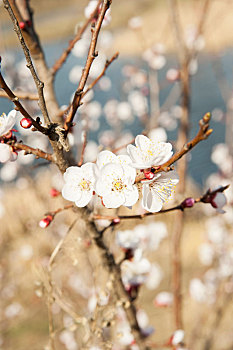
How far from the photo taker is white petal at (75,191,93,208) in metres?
0.53

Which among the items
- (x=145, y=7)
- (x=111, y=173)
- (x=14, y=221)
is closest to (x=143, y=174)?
(x=111, y=173)

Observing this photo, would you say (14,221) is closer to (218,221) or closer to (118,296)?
(218,221)

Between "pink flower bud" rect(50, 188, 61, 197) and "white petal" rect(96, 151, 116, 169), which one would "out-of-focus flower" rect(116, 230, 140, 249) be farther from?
"white petal" rect(96, 151, 116, 169)

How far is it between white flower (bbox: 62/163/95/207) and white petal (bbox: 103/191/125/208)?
4 cm

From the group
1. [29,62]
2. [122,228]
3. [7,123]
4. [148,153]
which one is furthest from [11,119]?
[122,228]

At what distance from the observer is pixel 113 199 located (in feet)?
1.66

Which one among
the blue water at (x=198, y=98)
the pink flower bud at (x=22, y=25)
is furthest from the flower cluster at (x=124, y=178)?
the blue water at (x=198, y=98)

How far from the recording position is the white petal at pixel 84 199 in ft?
1.73

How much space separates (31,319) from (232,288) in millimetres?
1604

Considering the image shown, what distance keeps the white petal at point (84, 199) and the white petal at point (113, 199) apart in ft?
0.14

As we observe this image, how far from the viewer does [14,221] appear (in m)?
3.71

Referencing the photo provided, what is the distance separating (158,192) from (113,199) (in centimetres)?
9

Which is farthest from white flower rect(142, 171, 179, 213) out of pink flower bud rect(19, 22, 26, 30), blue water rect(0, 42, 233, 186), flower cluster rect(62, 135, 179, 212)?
blue water rect(0, 42, 233, 186)

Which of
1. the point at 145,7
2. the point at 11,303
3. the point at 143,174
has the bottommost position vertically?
the point at 143,174
